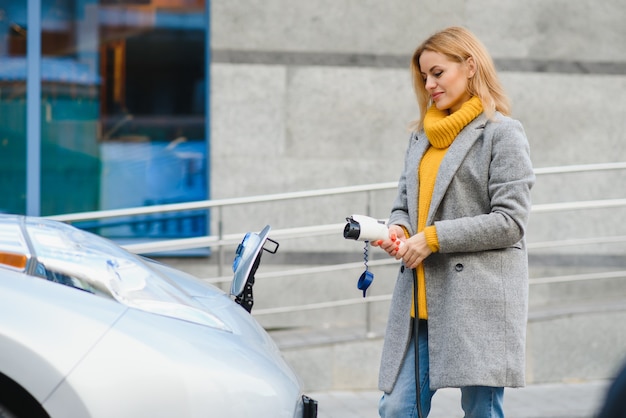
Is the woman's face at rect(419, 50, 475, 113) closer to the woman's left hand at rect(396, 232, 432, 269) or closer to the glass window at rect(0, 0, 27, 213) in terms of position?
the woman's left hand at rect(396, 232, 432, 269)

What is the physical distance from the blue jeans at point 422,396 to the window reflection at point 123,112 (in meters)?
4.01

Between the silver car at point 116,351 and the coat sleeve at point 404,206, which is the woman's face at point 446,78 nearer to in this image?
the coat sleeve at point 404,206

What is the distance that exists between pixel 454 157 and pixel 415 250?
345 mm

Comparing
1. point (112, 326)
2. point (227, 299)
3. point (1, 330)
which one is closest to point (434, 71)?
point (227, 299)

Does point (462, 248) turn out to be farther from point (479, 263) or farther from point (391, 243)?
point (391, 243)

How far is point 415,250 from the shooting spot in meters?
3.40

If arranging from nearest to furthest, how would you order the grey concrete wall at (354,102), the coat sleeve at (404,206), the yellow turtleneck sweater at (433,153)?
the yellow turtleneck sweater at (433,153) → the coat sleeve at (404,206) → the grey concrete wall at (354,102)

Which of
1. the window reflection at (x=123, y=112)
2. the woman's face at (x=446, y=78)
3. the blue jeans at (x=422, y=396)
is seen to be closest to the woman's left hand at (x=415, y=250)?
the blue jeans at (x=422, y=396)

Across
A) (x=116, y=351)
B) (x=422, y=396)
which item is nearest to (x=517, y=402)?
(x=422, y=396)

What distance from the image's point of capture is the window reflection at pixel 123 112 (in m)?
7.33

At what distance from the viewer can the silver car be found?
262 centimetres

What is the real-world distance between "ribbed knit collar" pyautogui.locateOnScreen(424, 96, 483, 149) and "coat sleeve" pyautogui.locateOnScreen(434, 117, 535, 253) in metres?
0.07

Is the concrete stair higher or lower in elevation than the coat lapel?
lower

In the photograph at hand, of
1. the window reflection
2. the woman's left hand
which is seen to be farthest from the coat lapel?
the window reflection
